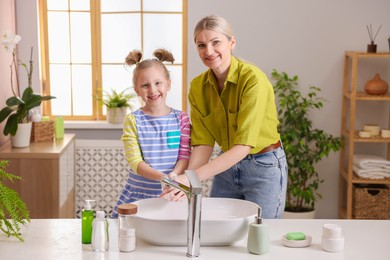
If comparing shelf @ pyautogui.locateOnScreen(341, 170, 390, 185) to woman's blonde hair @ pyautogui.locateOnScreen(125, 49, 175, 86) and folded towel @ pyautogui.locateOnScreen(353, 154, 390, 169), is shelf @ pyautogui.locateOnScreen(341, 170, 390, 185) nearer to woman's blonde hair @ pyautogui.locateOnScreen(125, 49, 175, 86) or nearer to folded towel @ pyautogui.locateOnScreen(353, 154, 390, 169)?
folded towel @ pyautogui.locateOnScreen(353, 154, 390, 169)

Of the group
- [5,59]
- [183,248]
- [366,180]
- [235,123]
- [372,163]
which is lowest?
[366,180]

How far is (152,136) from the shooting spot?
2.84 m

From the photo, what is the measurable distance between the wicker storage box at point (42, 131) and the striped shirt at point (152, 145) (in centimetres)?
175

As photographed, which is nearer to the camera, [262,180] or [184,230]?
[184,230]

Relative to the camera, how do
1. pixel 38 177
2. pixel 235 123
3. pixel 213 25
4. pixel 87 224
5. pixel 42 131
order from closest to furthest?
pixel 87 224 → pixel 213 25 → pixel 235 123 → pixel 38 177 → pixel 42 131

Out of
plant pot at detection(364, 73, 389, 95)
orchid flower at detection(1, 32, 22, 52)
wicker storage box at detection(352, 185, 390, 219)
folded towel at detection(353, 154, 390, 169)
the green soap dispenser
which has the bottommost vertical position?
wicker storage box at detection(352, 185, 390, 219)

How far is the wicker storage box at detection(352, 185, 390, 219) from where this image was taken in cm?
473

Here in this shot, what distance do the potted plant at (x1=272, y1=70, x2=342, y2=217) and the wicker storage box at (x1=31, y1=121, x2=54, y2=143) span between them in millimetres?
1612

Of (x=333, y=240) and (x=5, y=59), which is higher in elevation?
(x=5, y=59)

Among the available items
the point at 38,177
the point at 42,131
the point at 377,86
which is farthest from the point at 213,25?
the point at 377,86

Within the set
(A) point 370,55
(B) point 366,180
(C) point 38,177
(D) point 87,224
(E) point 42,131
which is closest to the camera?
(D) point 87,224

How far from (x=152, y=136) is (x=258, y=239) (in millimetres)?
919

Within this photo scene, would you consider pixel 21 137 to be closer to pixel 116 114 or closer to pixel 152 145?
pixel 116 114

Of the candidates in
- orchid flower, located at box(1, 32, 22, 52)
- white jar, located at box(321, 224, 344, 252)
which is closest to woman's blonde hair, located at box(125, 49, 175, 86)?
white jar, located at box(321, 224, 344, 252)
